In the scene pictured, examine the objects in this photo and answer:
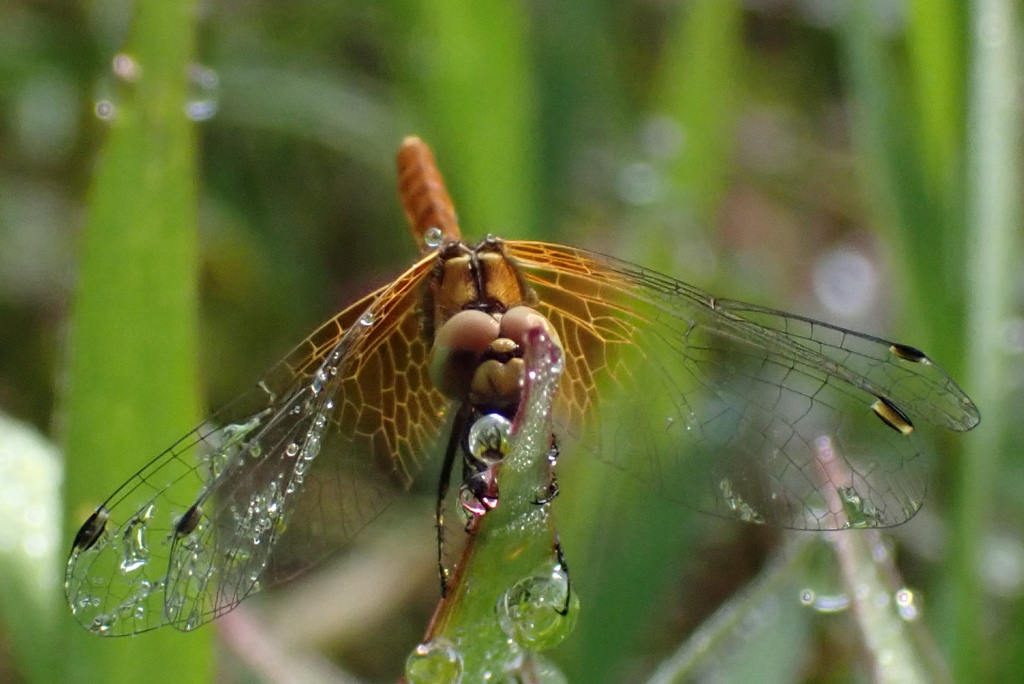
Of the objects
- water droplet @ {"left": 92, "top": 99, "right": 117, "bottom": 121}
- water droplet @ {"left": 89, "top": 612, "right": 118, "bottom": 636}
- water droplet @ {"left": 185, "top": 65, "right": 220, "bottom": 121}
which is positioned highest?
water droplet @ {"left": 92, "top": 99, "right": 117, "bottom": 121}

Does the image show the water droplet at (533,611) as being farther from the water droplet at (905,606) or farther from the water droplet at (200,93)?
the water droplet at (200,93)

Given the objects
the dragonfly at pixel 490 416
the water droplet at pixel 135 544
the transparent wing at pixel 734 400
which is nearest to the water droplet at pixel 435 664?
the dragonfly at pixel 490 416

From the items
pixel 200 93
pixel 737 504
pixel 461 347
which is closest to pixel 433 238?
pixel 461 347

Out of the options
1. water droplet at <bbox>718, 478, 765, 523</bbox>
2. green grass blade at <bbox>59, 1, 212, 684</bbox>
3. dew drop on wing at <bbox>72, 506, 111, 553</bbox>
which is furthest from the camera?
water droplet at <bbox>718, 478, 765, 523</bbox>

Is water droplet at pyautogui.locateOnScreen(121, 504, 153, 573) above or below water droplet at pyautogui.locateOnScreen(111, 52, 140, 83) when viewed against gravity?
below

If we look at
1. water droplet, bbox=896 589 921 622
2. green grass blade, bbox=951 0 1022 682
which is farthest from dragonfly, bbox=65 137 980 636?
green grass blade, bbox=951 0 1022 682

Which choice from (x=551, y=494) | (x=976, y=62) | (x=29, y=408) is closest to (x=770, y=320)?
(x=976, y=62)

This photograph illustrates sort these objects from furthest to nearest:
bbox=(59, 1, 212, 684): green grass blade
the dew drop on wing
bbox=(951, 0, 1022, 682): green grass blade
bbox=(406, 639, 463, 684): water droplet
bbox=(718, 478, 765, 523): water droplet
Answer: bbox=(951, 0, 1022, 682): green grass blade → bbox=(718, 478, 765, 523): water droplet → bbox=(59, 1, 212, 684): green grass blade → the dew drop on wing → bbox=(406, 639, 463, 684): water droplet

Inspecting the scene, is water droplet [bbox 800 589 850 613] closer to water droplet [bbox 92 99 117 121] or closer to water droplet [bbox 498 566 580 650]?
water droplet [bbox 498 566 580 650]

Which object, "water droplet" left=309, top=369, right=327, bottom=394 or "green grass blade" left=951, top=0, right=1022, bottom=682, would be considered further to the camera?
"green grass blade" left=951, top=0, right=1022, bottom=682
